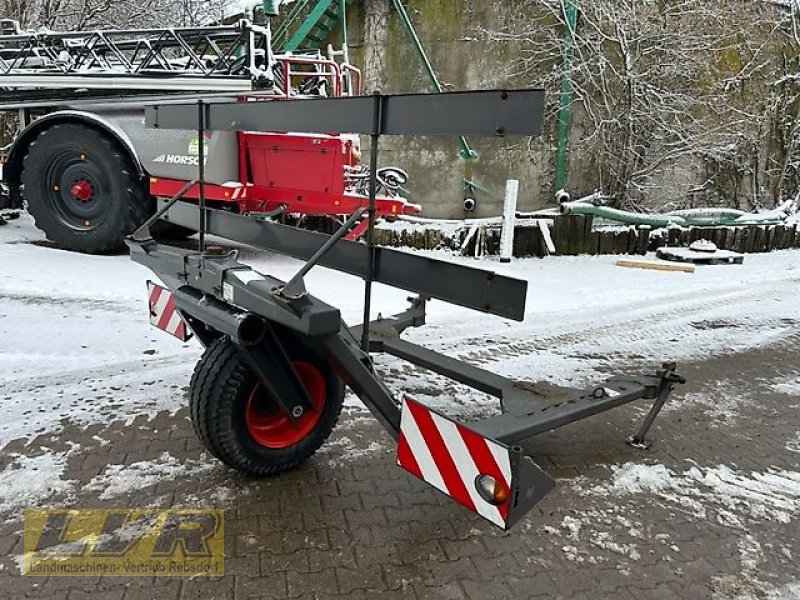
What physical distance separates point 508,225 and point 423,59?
5469mm

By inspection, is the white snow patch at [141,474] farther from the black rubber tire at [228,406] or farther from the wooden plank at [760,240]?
the wooden plank at [760,240]

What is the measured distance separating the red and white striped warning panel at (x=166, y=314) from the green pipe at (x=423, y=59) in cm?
973

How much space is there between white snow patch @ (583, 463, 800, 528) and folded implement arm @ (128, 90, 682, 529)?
0.42 metres

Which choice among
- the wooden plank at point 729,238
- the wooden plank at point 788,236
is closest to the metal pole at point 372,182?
the wooden plank at point 729,238

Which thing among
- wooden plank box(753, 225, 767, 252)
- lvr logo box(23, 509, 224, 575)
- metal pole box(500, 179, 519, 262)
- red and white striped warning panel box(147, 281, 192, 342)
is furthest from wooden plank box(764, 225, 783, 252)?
lvr logo box(23, 509, 224, 575)

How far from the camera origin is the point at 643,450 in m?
3.98

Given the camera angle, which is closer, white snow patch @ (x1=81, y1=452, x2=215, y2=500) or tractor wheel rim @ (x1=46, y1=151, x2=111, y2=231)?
white snow patch @ (x1=81, y1=452, x2=215, y2=500)

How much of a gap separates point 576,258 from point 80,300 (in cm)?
659

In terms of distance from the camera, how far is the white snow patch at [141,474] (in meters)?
3.26

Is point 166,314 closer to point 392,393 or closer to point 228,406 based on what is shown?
point 228,406

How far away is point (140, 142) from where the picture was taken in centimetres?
750

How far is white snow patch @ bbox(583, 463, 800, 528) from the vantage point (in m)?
3.37

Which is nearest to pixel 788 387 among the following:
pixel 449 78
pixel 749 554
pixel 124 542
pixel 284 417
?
pixel 749 554

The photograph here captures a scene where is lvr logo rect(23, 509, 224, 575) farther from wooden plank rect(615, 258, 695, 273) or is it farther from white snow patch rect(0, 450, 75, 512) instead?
wooden plank rect(615, 258, 695, 273)
